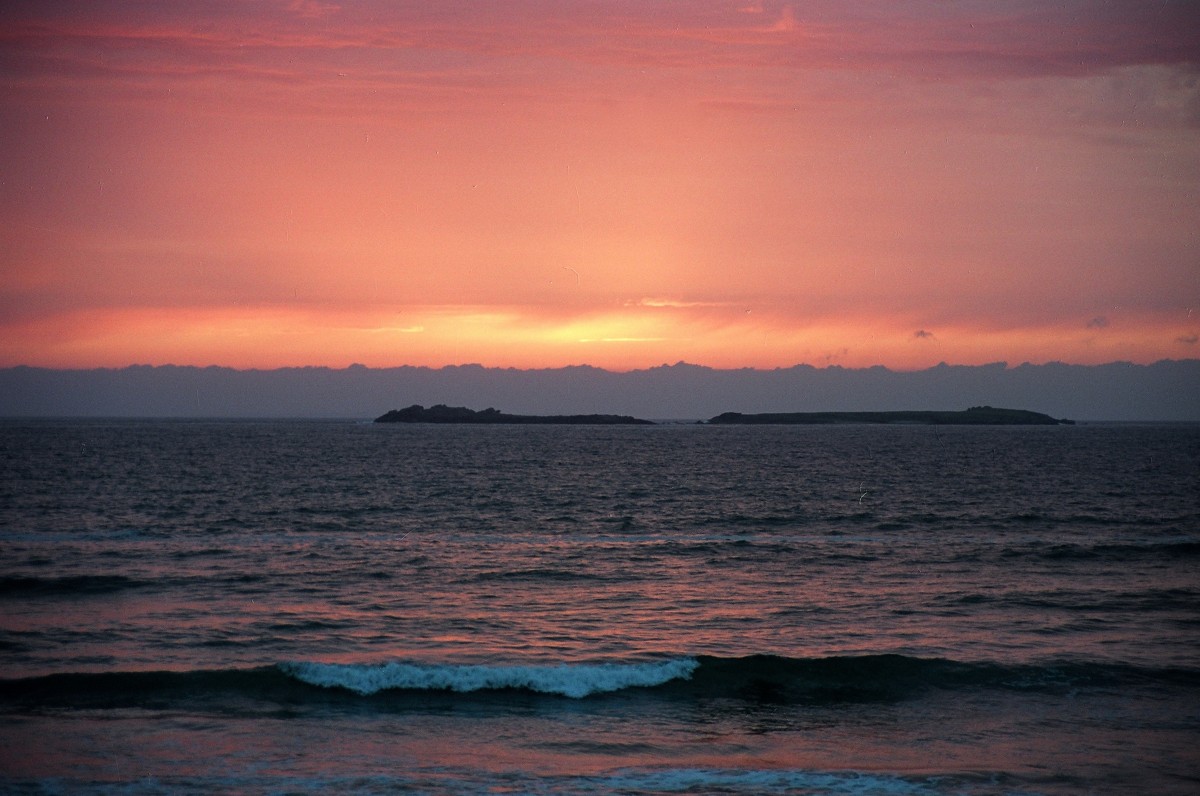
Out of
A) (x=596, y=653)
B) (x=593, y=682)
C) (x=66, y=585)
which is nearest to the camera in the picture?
(x=593, y=682)

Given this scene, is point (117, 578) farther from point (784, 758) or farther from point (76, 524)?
point (784, 758)

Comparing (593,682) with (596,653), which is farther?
(596,653)

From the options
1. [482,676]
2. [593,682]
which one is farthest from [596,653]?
[482,676]

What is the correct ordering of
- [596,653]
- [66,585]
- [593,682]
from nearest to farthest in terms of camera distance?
1. [593,682]
2. [596,653]
3. [66,585]

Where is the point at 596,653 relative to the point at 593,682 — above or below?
above

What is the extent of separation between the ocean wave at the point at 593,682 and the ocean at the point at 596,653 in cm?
7

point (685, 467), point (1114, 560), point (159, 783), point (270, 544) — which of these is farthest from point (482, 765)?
point (685, 467)

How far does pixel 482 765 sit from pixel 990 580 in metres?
20.3

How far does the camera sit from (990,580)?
29203 mm

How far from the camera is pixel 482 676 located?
1903 centimetres

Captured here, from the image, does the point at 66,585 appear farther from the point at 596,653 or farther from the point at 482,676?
the point at 596,653

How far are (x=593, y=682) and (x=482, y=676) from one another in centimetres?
231

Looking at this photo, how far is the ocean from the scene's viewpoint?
14.8 m

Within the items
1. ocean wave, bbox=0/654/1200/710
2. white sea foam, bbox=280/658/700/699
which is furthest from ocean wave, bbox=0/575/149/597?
white sea foam, bbox=280/658/700/699
